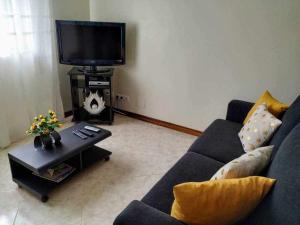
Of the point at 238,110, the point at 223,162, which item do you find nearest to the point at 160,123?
the point at 238,110

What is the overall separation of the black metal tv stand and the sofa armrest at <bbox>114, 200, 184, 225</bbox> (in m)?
2.23

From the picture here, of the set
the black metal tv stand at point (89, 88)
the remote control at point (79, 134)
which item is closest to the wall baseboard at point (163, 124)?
the black metal tv stand at point (89, 88)

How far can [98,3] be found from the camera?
3361 mm

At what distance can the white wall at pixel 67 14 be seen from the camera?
3.11m

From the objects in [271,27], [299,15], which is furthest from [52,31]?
[299,15]

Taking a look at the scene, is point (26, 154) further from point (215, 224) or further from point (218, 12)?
point (218, 12)

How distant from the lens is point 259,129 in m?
1.86

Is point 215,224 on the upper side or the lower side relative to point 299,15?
lower

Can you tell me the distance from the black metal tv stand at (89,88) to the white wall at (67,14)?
18 cm

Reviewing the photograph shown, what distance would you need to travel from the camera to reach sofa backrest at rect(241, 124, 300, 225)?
2.91 feet

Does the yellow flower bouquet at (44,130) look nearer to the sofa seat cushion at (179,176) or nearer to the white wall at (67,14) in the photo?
the sofa seat cushion at (179,176)

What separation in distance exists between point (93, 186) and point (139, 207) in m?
1.10

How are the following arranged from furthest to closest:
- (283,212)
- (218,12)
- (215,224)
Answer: (218,12)
(215,224)
(283,212)

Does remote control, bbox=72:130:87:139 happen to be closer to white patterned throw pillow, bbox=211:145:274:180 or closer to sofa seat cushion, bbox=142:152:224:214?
sofa seat cushion, bbox=142:152:224:214
